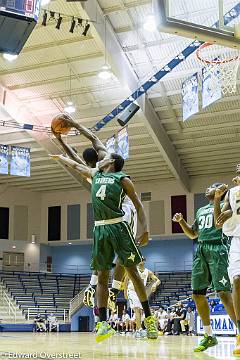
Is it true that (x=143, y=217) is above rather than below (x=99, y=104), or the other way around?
below

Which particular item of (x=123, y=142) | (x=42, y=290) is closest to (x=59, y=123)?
(x=123, y=142)

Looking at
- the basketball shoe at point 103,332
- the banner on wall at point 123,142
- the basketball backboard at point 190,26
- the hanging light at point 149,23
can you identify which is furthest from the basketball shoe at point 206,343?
the banner on wall at point 123,142

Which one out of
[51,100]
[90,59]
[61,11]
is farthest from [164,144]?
[61,11]

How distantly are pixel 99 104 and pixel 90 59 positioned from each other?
3.67 m

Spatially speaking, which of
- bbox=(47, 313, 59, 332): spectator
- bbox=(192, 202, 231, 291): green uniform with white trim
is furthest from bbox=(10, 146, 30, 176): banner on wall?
bbox=(192, 202, 231, 291): green uniform with white trim

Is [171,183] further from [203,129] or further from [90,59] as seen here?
[90,59]

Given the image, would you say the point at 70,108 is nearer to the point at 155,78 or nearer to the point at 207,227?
the point at 155,78

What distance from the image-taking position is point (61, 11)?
15242mm

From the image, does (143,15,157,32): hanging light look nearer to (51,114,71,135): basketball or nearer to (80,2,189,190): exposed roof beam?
(80,2,189,190): exposed roof beam

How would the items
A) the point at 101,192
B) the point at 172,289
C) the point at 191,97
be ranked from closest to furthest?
the point at 101,192 < the point at 191,97 < the point at 172,289

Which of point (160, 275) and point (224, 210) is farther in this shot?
A: point (160, 275)

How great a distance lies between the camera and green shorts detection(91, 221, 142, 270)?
4.99 meters

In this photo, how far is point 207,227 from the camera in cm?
555

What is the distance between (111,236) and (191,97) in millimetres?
10869
